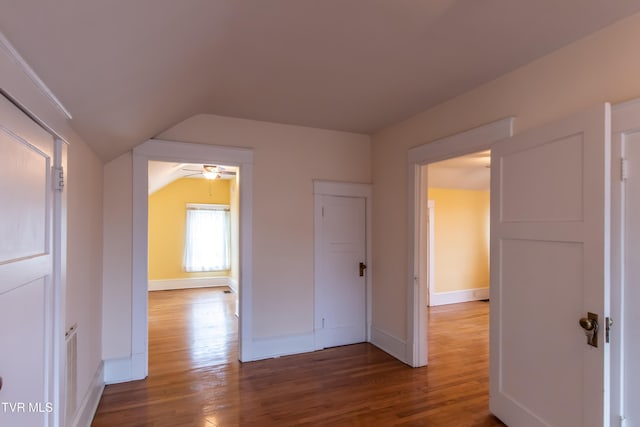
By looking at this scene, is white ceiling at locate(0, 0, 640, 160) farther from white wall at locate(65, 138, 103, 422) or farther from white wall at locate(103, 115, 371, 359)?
white wall at locate(103, 115, 371, 359)

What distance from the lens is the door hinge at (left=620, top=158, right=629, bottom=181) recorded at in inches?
68.1

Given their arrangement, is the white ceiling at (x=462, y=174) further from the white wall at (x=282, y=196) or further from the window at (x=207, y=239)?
the window at (x=207, y=239)

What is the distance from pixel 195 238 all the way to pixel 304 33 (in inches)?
269

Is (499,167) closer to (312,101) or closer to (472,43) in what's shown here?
(472,43)

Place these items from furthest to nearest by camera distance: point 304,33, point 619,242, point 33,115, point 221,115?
point 221,115 < point 304,33 < point 619,242 < point 33,115

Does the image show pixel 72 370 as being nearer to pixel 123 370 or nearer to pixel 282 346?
pixel 123 370

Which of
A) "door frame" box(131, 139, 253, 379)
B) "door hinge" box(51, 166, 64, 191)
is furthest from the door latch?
"door hinge" box(51, 166, 64, 191)

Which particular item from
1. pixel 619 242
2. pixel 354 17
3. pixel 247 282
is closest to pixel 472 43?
pixel 354 17

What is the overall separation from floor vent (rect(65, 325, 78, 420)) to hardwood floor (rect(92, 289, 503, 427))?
1.71 ft

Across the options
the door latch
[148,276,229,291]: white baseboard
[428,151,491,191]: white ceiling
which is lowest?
[148,276,229,291]: white baseboard

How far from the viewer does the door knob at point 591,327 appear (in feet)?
5.69

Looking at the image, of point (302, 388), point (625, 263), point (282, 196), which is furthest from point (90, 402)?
point (625, 263)

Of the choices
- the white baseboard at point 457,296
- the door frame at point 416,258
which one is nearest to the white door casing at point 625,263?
the door frame at point 416,258

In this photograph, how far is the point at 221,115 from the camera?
11.3 feet
